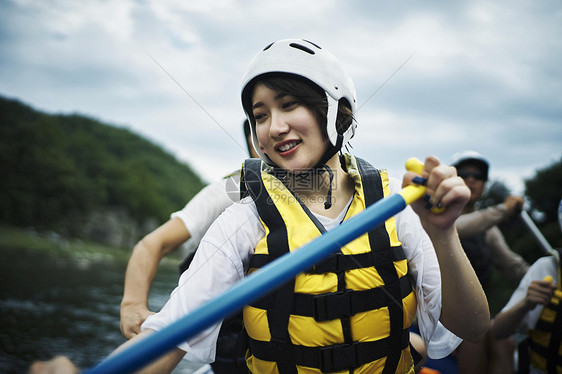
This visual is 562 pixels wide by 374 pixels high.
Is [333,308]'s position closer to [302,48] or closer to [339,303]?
[339,303]

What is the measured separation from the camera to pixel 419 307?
161cm

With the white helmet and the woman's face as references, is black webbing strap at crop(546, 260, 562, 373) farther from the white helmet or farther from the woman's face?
the woman's face

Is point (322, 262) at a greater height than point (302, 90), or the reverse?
point (302, 90)

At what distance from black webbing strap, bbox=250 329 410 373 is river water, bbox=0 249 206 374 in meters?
9.21

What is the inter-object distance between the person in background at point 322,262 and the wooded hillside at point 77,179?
51.3m

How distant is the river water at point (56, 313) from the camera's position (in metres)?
13.0

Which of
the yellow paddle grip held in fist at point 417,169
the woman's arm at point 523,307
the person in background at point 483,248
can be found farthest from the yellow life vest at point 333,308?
the person in background at point 483,248

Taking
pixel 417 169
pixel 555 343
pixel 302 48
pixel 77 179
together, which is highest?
pixel 77 179

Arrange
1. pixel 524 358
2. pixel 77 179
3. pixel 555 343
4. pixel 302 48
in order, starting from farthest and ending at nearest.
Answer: pixel 77 179
pixel 524 358
pixel 555 343
pixel 302 48

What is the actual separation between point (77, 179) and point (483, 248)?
62.6m

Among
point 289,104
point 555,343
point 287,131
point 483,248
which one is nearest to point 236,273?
point 287,131

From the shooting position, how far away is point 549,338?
2912mm

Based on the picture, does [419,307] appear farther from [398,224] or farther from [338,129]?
[338,129]

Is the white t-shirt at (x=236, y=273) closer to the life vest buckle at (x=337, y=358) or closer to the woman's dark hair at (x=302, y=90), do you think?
the life vest buckle at (x=337, y=358)
